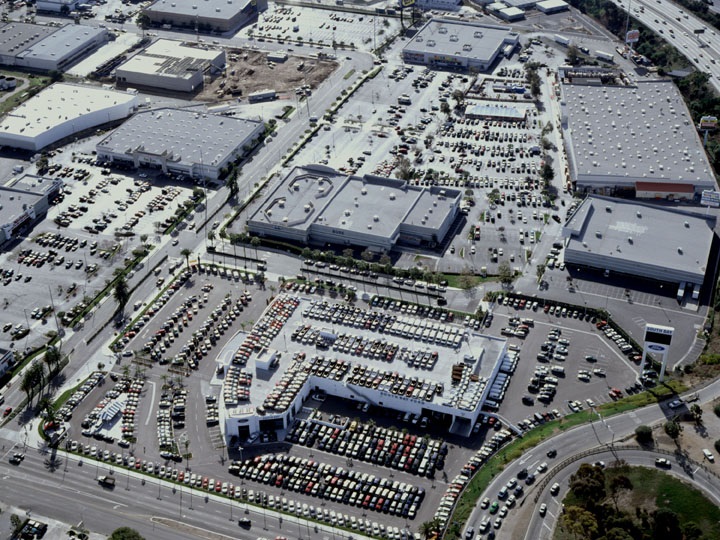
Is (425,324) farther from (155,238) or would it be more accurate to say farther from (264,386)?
(155,238)

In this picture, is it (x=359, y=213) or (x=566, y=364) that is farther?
(x=359, y=213)

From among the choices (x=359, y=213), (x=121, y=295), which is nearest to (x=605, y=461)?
(x=359, y=213)

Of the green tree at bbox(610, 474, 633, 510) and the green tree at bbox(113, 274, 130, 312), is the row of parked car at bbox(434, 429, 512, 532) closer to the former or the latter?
the green tree at bbox(610, 474, 633, 510)

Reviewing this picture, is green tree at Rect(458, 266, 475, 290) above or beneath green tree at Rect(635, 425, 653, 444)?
beneath

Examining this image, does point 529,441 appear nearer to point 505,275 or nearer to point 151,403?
point 505,275

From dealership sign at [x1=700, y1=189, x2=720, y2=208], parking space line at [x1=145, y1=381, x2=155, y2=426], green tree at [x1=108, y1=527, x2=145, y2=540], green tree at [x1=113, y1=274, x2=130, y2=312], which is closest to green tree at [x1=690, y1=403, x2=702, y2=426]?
dealership sign at [x1=700, y1=189, x2=720, y2=208]

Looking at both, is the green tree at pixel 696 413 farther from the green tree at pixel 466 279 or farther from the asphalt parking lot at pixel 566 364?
the green tree at pixel 466 279
